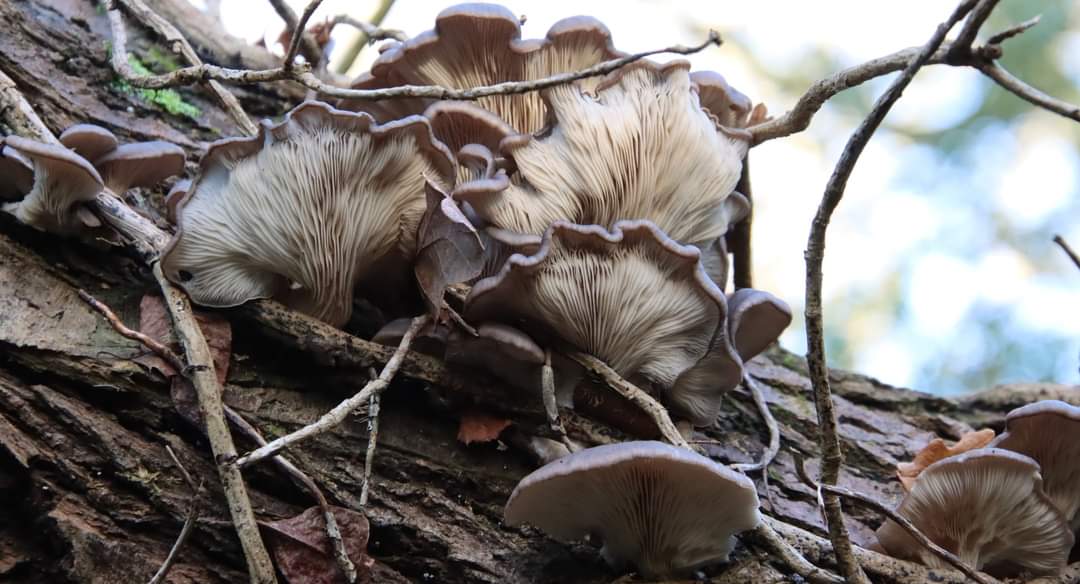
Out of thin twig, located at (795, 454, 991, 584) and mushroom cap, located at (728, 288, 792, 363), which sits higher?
mushroom cap, located at (728, 288, 792, 363)

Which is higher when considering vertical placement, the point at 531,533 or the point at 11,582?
the point at 531,533

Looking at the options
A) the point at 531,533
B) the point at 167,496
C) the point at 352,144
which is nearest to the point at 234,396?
the point at 167,496

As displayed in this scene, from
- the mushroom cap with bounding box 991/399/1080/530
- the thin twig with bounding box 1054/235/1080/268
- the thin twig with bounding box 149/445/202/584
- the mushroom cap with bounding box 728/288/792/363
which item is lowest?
the thin twig with bounding box 149/445/202/584

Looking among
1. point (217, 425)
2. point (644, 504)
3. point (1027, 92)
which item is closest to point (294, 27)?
point (217, 425)

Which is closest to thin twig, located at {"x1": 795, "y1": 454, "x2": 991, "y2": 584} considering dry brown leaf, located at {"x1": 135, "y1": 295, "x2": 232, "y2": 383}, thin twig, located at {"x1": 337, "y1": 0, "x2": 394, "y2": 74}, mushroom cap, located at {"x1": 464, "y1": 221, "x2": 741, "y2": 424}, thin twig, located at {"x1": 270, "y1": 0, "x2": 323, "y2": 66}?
mushroom cap, located at {"x1": 464, "y1": 221, "x2": 741, "y2": 424}

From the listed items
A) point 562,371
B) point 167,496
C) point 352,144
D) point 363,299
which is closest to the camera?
point 167,496

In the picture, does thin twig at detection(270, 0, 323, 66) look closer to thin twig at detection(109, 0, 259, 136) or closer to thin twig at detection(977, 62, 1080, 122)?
thin twig at detection(109, 0, 259, 136)

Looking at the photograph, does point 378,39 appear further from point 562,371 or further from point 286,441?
point 286,441
